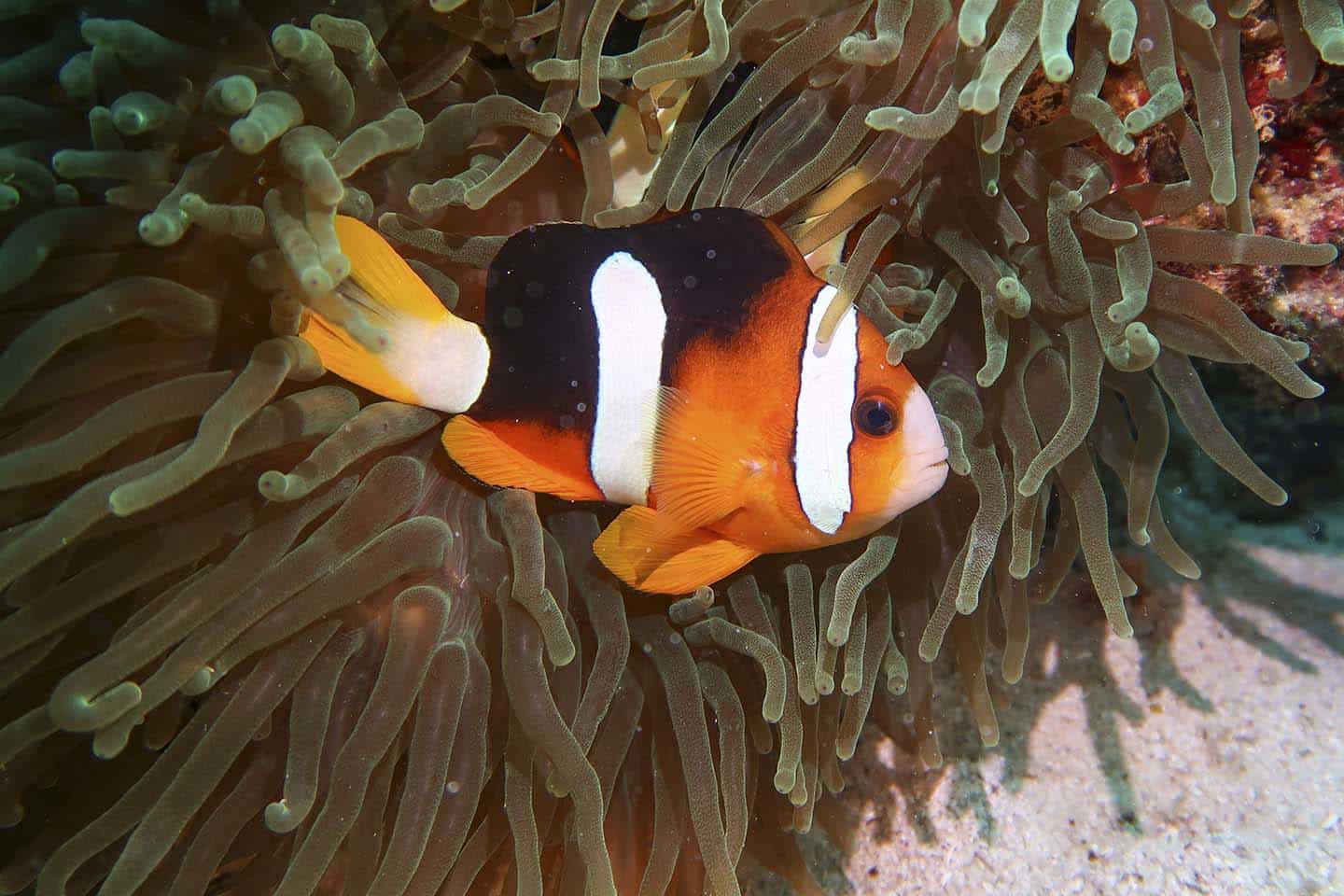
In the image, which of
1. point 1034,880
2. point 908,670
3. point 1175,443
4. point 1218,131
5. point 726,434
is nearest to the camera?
point 1218,131

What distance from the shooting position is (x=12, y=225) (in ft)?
3.93

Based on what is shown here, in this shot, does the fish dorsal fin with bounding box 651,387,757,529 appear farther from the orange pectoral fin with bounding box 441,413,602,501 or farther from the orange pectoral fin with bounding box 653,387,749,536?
the orange pectoral fin with bounding box 441,413,602,501

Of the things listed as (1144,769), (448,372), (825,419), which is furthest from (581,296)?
(1144,769)

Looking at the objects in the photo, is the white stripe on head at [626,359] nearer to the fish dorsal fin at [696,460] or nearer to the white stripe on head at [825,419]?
the fish dorsal fin at [696,460]

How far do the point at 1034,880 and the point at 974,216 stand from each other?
1274 mm

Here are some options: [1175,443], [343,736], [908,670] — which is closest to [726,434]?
[908,670]

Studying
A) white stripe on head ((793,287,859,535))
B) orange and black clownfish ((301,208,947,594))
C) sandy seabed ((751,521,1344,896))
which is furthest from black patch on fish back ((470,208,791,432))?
sandy seabed ((751,521,1344,896))

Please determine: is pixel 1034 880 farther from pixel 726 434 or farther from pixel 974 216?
pixel 974 216

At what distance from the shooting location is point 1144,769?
6.28ft

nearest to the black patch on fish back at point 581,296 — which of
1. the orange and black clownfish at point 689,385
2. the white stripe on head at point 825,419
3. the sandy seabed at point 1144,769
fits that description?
the orange and black clownfish at point 689,385

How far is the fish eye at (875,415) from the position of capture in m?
1.31

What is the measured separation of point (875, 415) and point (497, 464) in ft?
1.78

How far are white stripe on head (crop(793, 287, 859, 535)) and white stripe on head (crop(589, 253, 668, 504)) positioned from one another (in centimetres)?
21

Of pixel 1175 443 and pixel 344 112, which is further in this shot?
pixel 1175 443
